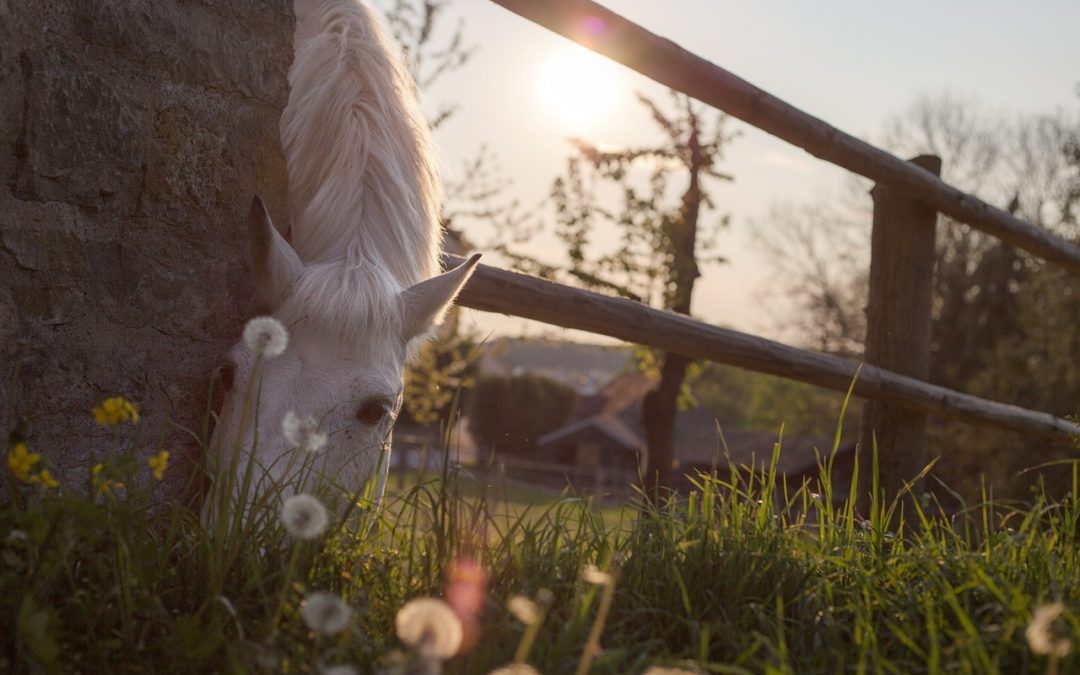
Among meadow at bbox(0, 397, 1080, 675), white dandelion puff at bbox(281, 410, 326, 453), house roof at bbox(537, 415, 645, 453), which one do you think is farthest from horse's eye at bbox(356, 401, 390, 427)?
house roof at bbox(537, 415, 645, 453)

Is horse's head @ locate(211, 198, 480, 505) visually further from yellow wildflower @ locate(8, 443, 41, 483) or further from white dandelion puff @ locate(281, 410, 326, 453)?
yellow wildflower @ locate(8, 443, 41, 483)

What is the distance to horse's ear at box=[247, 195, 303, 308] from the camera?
226 centimetres

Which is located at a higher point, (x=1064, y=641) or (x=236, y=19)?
(x=236, y=19)

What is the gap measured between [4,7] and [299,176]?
108 centimetres

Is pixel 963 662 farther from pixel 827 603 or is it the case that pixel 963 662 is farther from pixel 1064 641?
pixel 827 603

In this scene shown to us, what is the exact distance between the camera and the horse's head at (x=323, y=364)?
2182mm

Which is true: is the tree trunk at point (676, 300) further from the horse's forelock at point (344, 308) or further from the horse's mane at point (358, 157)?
the horse's forelock at point (344, 308)

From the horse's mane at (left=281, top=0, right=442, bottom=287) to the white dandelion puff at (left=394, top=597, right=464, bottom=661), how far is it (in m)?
1.42

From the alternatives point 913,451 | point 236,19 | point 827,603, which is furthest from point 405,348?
point 913,451

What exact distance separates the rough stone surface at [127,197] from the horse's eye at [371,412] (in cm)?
37

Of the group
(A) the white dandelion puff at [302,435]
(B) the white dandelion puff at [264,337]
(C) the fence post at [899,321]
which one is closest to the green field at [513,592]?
(A) the white dandelion puff at [302,435]

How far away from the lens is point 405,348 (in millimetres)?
2652

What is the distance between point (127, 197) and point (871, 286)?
3.28 m

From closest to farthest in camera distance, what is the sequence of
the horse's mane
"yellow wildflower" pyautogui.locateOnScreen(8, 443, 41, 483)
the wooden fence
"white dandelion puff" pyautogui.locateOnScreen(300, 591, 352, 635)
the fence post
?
"white dandelion puff" pyautogui.locateOnScreen(300, 591, 352, 635), "yellow wildflower" pyautogui.locateOnScreen(8, 443, 41, 483), the horse's mane, the wooden fence, the fence post
